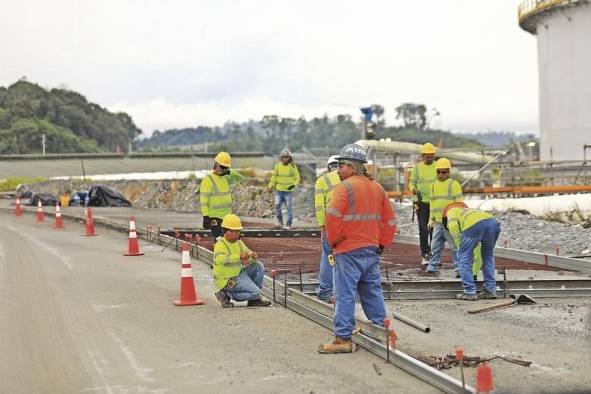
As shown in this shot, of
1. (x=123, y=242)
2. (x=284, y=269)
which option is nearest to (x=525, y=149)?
(x=123, y=242)

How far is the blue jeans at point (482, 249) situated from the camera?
10000 mm

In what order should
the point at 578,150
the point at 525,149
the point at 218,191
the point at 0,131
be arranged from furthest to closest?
the point at 0,131 < the point at 525,149 < the point at 578,150 < the point at 218,191

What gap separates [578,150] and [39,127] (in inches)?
3020

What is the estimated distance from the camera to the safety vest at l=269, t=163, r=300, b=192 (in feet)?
60.3

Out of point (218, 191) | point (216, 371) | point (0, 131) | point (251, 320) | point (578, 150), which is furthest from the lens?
point (0, 131)

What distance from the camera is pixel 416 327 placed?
812cm

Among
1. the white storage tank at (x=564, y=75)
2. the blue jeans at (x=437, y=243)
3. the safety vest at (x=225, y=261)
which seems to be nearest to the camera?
the safety vest at (x=225, y=261)

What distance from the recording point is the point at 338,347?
23.9 feet

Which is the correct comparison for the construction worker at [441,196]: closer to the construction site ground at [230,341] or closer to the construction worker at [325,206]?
the construction site ground at [230,341]

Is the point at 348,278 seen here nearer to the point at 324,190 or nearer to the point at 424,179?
the point at 324,190

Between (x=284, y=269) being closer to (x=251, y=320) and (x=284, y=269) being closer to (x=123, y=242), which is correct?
(x=251, y=320)

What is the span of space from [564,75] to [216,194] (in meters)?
33.5

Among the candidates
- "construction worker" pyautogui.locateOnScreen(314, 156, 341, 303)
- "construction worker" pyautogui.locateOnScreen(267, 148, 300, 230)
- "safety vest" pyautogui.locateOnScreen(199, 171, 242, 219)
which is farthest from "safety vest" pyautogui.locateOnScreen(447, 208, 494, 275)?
"construction worker" pyautogui.locateOnScreen(267, 148, 300, 230)

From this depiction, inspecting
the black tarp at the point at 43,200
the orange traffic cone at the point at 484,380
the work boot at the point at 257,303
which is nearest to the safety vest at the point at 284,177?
the work boot at the point at 257,303
